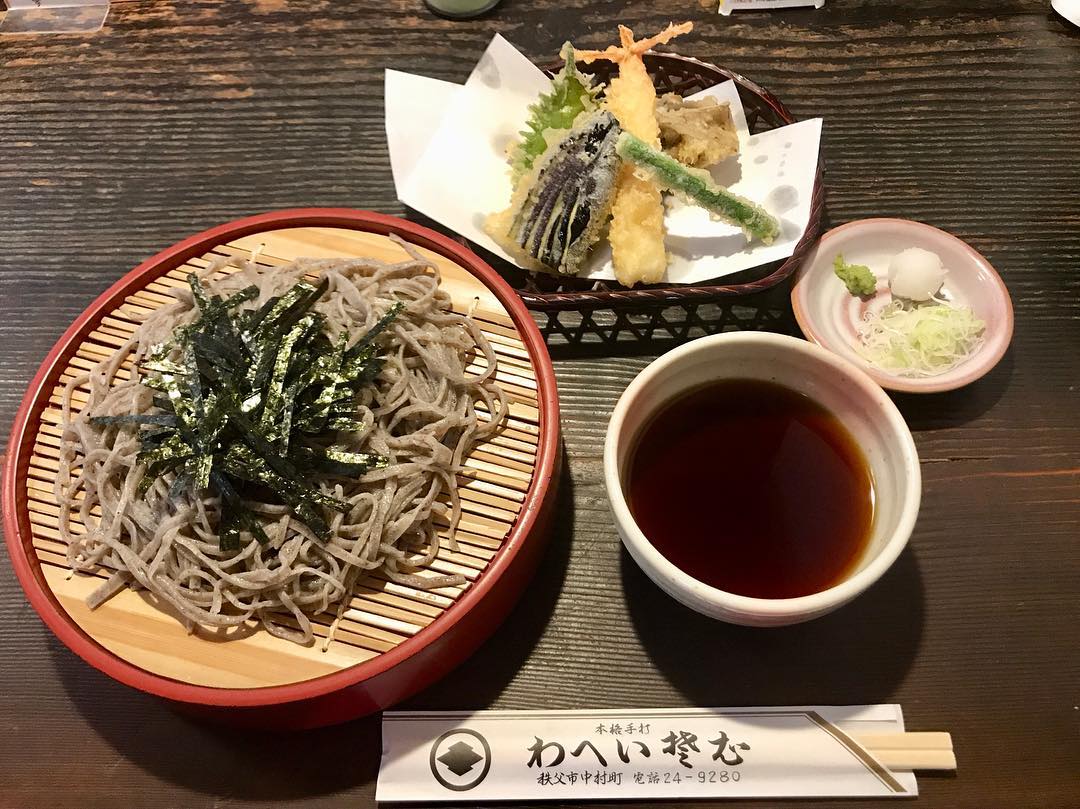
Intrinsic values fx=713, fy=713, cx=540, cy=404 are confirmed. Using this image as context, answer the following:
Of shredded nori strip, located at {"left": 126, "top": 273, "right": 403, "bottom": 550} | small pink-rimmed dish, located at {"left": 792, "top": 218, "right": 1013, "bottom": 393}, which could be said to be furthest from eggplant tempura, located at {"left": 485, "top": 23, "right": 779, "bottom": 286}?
shredded nori strip, located at {"left": 126, "top": 273, "right": 403, "bottom": 550}

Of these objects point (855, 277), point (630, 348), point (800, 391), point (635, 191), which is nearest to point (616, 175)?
point (635, 191)

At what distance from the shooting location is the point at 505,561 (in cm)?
142

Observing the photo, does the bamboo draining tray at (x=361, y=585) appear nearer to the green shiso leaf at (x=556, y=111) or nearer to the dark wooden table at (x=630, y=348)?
the dark wooden table at (x=630, y=348)

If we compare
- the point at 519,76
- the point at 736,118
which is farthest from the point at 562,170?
the point at 736,118

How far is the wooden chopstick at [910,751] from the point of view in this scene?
4.73 ft

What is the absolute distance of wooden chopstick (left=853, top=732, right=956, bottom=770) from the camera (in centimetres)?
144

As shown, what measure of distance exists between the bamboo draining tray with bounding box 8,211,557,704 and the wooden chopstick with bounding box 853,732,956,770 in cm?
86

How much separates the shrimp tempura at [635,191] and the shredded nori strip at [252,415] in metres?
0.76

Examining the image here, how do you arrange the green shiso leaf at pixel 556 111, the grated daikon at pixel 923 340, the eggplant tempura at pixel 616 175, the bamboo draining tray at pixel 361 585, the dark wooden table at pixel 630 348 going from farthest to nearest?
the green shiso leaf at pixel 556 111 < the eggplant tempura at pixel 616 175 < the grated daikon at pixel 923 340 < the dark wooden table at pixel 630 348 < the bamboo draining tray at pixel 361 585

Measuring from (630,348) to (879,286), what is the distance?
2.37 ft

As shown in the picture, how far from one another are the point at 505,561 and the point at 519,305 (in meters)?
0.61

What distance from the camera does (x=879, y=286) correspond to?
2.00 metres

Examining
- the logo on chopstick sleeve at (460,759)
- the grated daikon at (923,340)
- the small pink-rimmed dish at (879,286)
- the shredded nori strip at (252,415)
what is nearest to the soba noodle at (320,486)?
the shredded nori strip at (252,415)

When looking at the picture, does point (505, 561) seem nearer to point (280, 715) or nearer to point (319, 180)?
point (280, 715)
